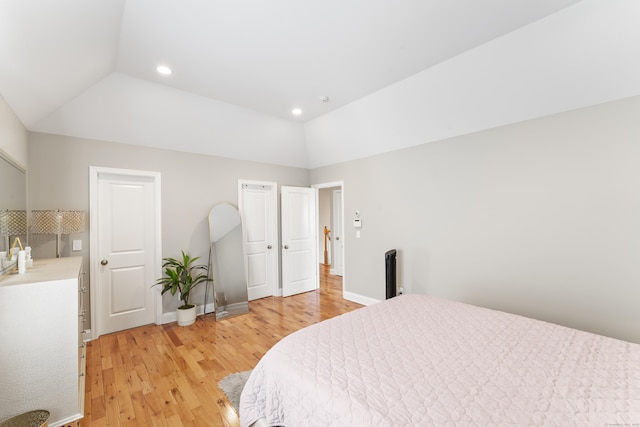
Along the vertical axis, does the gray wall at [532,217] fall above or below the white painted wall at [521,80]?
below

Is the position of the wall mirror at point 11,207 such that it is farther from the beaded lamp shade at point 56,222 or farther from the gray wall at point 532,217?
the gray wall at point 532,217

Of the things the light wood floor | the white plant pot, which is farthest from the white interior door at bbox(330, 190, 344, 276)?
the white plant pot

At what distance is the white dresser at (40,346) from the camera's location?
162cm

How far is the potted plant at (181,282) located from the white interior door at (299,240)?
156 centimetres

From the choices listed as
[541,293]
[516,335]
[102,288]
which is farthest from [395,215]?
[102,288]

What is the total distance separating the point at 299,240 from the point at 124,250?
2595 mm

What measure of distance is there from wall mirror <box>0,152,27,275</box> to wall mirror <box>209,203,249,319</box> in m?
1.84

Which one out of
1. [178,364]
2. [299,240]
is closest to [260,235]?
[299,240]

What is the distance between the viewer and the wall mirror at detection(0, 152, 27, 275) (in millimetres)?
1901

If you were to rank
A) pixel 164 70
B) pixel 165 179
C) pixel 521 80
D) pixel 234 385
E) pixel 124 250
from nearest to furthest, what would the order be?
pixel 234 385, pixel 521 80, pixel 164 70, pixel 124 250, pixel 165 179

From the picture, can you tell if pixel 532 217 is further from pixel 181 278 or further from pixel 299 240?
pixel 181 278

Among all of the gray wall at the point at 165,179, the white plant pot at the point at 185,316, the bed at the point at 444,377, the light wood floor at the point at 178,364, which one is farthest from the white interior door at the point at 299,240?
the bed at the point at 444,377

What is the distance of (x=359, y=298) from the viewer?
14.1ft

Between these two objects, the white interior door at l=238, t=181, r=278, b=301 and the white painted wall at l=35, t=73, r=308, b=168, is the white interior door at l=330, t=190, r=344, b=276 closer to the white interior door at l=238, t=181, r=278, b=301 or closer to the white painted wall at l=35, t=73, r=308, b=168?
the white interior door at l=238, t=181, r=278, b=301
